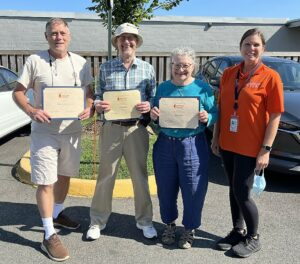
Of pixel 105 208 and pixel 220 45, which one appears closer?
pixel 105 208

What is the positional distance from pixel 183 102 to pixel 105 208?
4.44ft

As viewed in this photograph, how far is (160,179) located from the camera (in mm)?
3531

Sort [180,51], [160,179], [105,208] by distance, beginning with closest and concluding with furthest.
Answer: [180,51] < [160,179] < [105,208]

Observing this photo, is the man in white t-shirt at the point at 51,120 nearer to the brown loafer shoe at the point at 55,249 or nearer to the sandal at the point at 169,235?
the brown loafer shoe at the point at 55,249

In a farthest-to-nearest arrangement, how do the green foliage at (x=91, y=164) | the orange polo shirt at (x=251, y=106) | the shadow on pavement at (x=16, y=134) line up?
1. the shadow on pavement at (x=16, y=134)
2. the green foliage at (x=91, y=164)
3. the orange polo shirt at (x=251, y=106)

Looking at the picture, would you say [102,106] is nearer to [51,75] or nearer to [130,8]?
[51,75]

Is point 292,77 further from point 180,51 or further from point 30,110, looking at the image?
point 30,110

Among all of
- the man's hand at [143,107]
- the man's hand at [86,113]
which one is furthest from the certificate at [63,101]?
the man's hand at [143,107]

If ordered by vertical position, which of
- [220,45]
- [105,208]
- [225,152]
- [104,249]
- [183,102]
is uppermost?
[220,45]

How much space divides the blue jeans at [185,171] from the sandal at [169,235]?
7.5 inches

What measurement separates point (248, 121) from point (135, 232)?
1.66 metres

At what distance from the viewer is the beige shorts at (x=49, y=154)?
3408mm

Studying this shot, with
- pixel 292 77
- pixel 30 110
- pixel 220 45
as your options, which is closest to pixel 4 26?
pixel 220 45

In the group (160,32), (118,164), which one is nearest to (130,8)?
(118,164)
